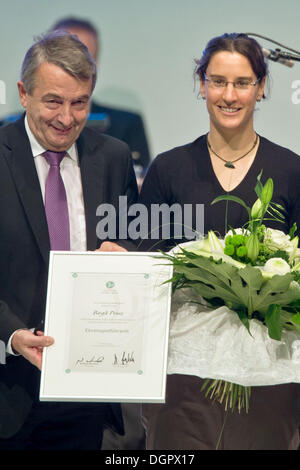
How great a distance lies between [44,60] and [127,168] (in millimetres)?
451

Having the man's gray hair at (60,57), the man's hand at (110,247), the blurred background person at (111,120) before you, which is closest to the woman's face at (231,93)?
the man's gray hair at (60,57)

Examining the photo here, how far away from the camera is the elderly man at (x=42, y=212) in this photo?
2193mm

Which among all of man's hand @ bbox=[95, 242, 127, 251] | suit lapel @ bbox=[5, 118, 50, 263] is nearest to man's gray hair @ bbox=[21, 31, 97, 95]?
suit lapel @ bbox=[5, 118, 50, 263]

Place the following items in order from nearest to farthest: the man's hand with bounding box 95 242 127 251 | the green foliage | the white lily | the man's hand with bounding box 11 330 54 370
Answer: the green foliage
the white lily
the man's hand with bounding box 11 330 54 370
the man's hand with bounding box 95 242 127 251

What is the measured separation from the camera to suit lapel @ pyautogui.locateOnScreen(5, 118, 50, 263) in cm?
219

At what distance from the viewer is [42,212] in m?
2.21

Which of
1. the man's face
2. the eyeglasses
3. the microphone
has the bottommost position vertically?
the man's face

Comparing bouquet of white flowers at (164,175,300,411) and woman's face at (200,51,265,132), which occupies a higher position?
woman's face at (200,51,265,132)

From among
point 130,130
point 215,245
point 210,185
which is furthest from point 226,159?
point 130,130

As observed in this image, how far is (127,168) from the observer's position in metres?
2.46

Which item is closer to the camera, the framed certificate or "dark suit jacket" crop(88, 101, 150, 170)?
the framed certificate
